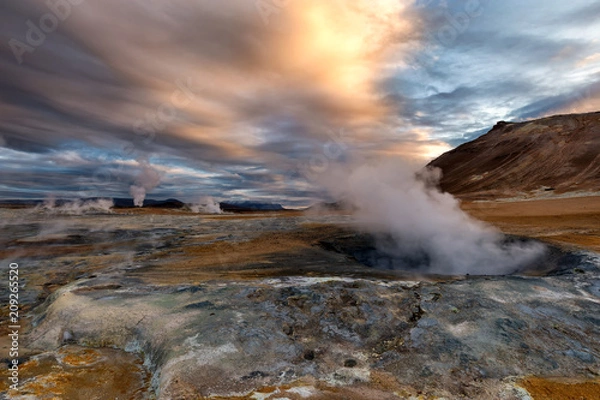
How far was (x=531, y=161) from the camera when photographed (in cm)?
4612

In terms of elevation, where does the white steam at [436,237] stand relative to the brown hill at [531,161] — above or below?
below

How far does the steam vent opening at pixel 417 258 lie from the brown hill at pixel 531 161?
31.1 meters

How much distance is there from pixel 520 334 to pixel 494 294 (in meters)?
1.26

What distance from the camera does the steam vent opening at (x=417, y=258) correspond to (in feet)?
27.4

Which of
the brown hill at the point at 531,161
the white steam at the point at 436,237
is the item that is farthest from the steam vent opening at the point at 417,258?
the brown hill at the point at 531,161

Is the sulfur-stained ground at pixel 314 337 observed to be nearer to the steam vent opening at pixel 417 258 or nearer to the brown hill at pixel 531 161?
the steam vent opening at pixel 417 258

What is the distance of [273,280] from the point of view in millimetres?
7141

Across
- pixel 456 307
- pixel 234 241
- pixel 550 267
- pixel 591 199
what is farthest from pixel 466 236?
pixel 591 199

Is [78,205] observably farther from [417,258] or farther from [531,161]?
[531,161]

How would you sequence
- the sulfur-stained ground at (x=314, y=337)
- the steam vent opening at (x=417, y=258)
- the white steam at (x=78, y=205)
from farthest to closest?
the white steam at (x=78, y=205) < the steam vent opening at (x=417, y=258) < the sulfur-stained ground at (x=314, y=337)

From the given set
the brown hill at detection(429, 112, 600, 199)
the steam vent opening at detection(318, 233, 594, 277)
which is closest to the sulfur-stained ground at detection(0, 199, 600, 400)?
the steam vent opening at detection(318, 233, 594, 277)

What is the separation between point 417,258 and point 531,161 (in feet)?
148

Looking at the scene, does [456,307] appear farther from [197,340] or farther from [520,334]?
[197,340]

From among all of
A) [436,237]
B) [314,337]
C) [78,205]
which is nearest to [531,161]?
[436,237]
